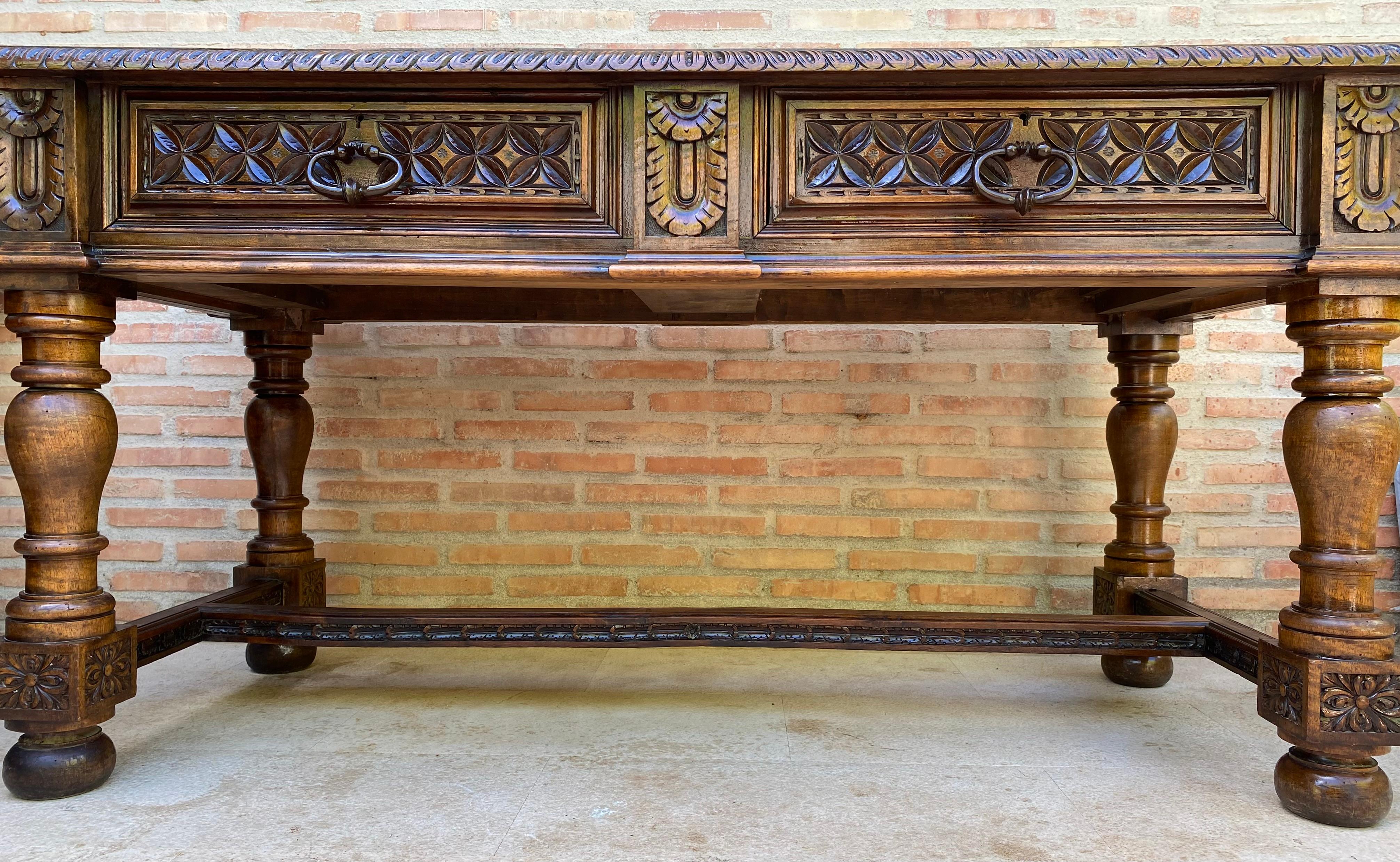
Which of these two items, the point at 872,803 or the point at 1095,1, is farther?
the point at 1095,1

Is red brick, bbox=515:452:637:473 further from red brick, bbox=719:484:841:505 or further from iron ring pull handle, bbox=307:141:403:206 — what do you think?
iron ring pull handle, bbox=307:141:403:206

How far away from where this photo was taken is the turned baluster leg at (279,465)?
1.89 metres

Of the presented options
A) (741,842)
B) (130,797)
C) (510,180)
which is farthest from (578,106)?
(130,797)

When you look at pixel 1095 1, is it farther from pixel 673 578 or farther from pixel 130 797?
pixel 130 797

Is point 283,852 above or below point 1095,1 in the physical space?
below

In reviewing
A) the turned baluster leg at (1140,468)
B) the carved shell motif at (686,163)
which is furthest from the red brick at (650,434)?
the carved shell motif at (686,163)

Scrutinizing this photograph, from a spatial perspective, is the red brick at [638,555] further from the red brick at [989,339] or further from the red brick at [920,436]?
the red brick at [989,339]

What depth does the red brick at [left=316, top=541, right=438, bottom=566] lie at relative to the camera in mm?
2314

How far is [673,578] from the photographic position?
7.54ft

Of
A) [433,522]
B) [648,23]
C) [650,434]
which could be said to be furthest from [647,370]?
[648,23]

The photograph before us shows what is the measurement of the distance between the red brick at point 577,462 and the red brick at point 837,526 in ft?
1.47

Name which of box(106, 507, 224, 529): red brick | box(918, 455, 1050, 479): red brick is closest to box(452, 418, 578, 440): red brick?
box(106, 507, 224, 529): red brick

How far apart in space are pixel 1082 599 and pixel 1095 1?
1592mm

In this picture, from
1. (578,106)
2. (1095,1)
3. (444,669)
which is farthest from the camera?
(1095,1)
